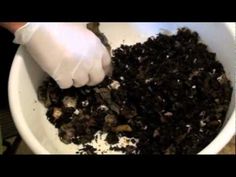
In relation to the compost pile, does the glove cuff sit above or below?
above

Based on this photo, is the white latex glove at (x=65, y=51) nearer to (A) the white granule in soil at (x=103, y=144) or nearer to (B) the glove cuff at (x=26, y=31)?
(B) the glove cuff at (x=26, y=31)

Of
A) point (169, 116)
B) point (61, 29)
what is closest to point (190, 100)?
point (169, 116)

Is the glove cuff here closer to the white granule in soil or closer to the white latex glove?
the white latex glove

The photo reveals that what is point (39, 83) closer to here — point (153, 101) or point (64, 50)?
point (64, 50)

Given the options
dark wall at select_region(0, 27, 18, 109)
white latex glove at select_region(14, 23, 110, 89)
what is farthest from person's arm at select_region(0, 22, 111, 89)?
dark wall at select_region(0, 27, 18, 109)

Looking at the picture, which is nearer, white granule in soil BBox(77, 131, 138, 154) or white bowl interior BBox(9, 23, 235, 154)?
white bowl interior BBox(9, 23, 235, 154)

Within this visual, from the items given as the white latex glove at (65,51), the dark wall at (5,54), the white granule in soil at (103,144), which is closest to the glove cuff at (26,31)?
the white latex glove at (65,51)

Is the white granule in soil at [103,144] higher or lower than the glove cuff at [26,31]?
lower
